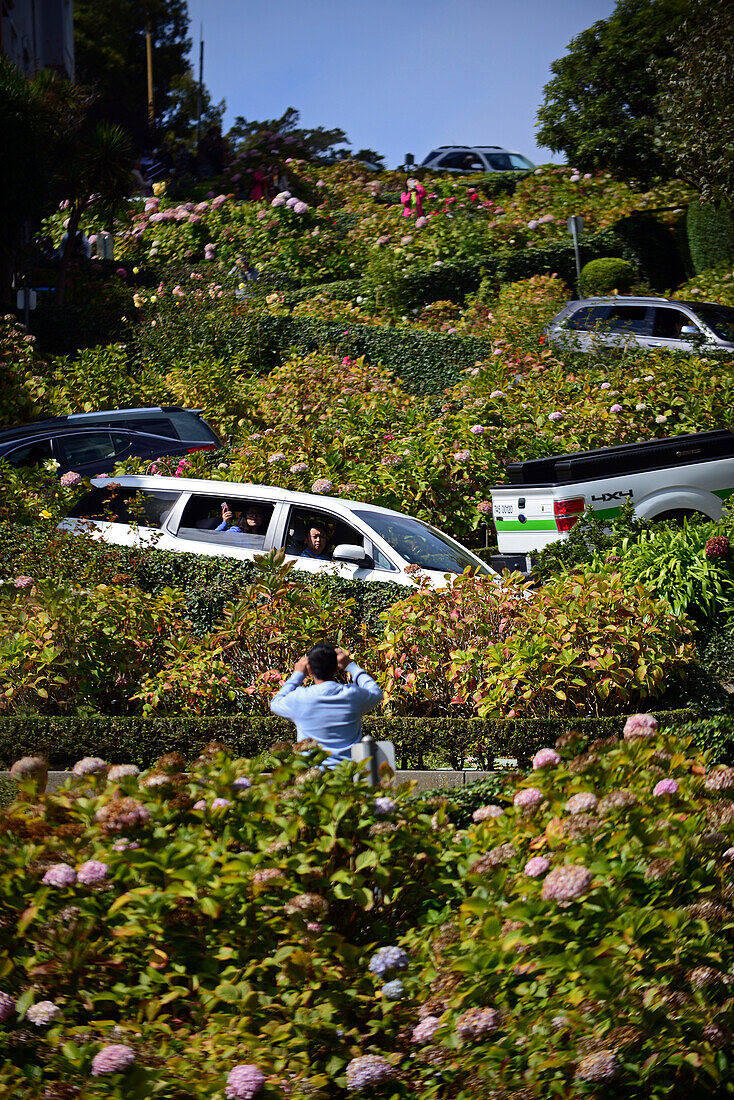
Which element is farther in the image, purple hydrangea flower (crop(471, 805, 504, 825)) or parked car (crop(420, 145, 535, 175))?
parked car (crop(420, 145, 535, 175))

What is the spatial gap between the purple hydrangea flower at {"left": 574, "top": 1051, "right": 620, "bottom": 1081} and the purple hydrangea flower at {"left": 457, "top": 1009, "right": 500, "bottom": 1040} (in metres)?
0.24

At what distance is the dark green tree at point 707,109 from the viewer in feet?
74.2

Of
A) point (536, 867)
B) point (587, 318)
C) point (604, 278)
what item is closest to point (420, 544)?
point (536, 867)

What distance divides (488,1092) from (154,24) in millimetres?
63936

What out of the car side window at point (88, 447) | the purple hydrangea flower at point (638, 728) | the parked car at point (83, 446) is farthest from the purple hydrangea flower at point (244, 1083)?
the car side window at point (88, 447)

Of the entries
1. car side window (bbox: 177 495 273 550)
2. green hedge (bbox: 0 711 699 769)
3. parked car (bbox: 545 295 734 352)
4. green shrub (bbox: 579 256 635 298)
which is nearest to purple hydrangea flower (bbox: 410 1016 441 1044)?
green hedge (bbox: 0 711 699 769)

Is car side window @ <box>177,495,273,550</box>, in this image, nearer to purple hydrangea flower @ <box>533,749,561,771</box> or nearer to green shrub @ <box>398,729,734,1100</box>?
Answer: purple hydrangea flower @ <box>533,749,561,771</box>

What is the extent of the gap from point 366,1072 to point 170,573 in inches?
229

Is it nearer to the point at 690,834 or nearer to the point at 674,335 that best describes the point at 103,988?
the point at 690,834

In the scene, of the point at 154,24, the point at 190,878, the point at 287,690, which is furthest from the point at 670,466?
the point at 154,24

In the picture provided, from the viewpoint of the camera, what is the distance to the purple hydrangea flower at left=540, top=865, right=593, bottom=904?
2988mm

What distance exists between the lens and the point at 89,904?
3174mm

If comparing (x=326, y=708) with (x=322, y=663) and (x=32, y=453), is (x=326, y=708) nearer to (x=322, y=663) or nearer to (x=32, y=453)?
(x=322, y=663)

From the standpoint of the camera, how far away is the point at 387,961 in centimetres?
314
